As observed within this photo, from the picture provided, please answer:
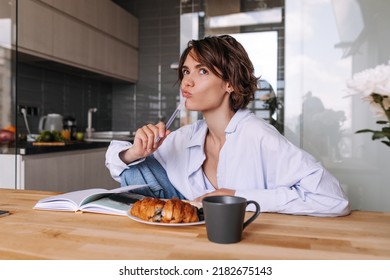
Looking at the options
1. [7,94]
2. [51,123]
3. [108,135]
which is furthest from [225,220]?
[108,135]

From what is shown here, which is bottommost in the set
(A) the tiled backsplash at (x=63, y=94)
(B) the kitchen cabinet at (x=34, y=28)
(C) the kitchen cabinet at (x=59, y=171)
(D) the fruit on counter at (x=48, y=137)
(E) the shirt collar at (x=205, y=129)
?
(C) the kitchen cabinet at (x=59, y=171)

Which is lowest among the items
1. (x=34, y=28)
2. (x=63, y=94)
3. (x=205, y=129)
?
(x=205, y=129)

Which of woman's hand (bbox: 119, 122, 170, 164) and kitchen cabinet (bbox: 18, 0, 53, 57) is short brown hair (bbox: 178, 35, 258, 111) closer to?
woman's hand (bbox: 119, 122, 170, 164)

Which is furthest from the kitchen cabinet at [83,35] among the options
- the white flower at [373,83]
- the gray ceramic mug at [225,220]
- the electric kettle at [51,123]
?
the white flower at [373,83]

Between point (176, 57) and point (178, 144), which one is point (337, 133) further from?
point (176, 57)

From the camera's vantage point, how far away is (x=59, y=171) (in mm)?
2490

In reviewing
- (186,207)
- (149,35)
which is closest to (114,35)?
(149,35)

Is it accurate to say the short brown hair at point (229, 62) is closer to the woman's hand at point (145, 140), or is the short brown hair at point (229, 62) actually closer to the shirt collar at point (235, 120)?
the shirt collar at point (235, 120)

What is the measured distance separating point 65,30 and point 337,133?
2309 millimetres

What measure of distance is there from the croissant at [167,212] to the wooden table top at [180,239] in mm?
19

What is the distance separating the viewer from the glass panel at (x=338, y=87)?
1.97 metres

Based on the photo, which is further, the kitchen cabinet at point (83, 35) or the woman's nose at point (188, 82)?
the kitchen cabinet at point (83, 35)

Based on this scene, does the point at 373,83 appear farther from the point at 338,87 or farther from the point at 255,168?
the point at 338,87

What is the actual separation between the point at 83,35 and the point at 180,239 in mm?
3140
